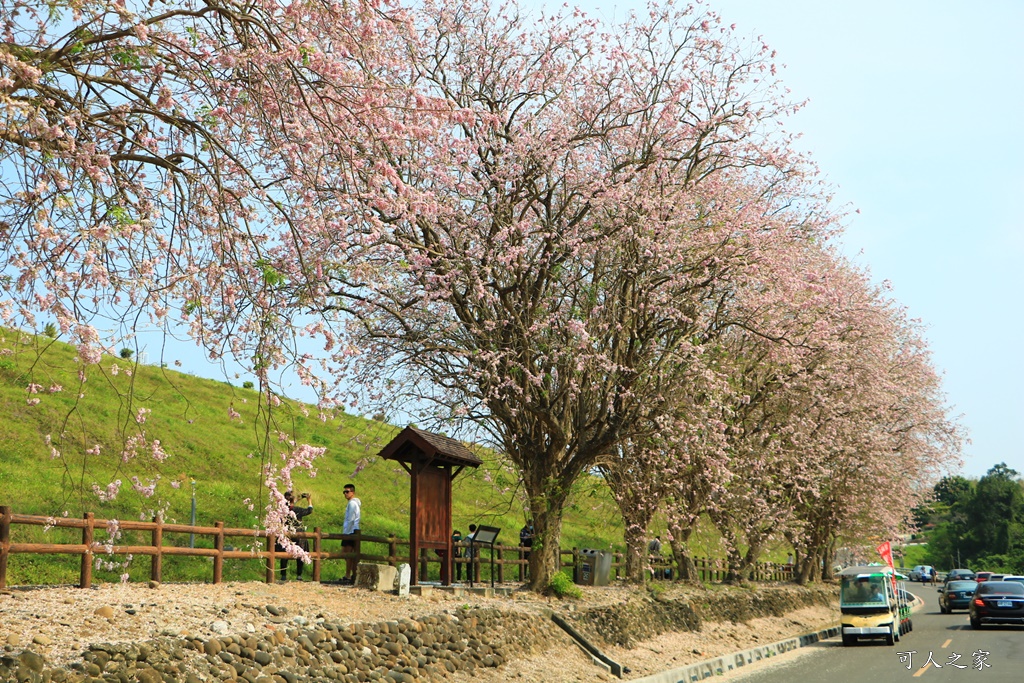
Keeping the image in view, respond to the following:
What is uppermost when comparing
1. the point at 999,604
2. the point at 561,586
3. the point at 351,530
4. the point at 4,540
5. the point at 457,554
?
the point at 4,540

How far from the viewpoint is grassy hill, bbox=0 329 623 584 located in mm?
22156

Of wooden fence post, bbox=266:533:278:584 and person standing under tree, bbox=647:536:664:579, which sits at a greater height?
wooden fence post, bbox=266:533:278:584

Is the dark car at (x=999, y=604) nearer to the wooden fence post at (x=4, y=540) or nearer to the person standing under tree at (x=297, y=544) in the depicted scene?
the person standing under tree at (x=297, y=544)

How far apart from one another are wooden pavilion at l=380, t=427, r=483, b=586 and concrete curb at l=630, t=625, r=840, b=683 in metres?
4.50

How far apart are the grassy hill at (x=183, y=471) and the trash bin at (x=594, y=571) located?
1.60 m

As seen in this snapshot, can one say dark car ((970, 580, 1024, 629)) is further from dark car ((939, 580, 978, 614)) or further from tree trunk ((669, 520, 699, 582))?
dark car ((939, 580, 978, 614))

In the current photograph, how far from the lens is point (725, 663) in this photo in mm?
20266

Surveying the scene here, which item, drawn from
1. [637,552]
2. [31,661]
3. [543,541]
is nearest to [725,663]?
[543,541]

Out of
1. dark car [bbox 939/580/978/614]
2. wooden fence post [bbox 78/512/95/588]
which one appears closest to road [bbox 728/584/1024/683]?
dark car [bbox 939/580/978/614]

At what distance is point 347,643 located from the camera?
12367 millimetres

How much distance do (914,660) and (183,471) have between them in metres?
25.5

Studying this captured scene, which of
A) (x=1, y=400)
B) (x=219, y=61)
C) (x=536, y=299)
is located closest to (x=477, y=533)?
(x=536, y=299)

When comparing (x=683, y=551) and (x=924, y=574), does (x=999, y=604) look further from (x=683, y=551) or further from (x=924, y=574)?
(x=924, y=574)

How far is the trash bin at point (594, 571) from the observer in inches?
987
